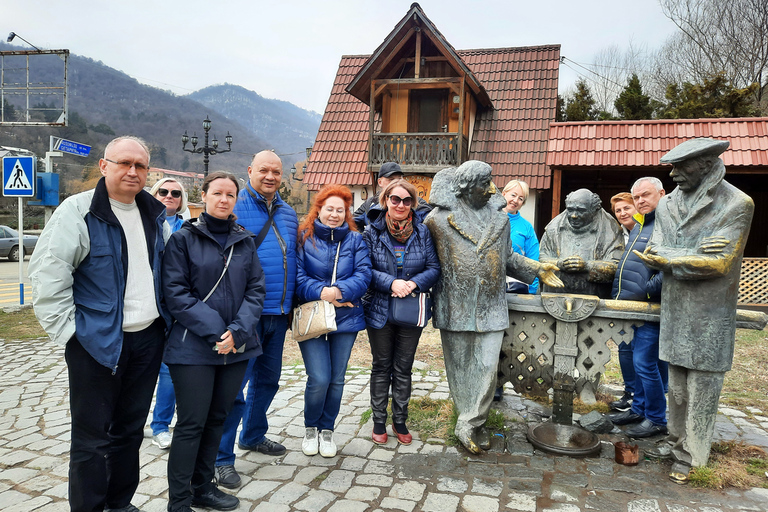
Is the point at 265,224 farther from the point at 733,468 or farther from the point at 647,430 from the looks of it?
the point at 733,468

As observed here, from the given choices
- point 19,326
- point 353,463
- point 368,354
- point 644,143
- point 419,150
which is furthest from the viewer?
point 419,150

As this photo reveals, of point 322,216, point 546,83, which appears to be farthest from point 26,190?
point 546,83

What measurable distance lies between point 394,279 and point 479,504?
140cm

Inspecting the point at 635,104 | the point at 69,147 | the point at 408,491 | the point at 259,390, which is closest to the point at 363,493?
the point at 408,491

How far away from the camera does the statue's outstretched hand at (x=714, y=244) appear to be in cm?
280

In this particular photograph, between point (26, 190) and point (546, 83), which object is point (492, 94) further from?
point (26, 190)

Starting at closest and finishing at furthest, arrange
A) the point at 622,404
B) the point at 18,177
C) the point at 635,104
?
the point at 622,404, the point at 18,177, the point at 635,104

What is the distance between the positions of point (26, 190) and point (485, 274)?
847cm

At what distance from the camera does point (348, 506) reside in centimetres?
Answer: 271

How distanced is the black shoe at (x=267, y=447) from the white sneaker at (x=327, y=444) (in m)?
0.28

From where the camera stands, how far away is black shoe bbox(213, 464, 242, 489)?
2.89 m

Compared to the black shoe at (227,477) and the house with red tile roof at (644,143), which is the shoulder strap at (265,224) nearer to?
the black shoe at (227,477)

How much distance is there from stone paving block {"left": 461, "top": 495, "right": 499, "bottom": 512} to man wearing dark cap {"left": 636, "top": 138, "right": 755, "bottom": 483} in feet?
3.87

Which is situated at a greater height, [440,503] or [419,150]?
[419,150]
